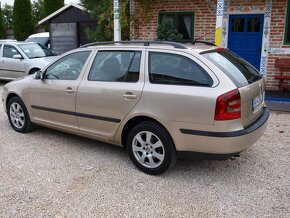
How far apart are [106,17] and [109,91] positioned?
6.94 metres

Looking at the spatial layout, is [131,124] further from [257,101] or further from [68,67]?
[257,101]

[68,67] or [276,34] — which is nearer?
[68,67]

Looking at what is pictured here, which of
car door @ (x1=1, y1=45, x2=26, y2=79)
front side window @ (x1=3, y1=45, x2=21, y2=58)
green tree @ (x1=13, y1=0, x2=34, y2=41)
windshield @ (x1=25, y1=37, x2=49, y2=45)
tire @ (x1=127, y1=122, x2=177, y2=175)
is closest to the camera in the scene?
tire @ (x1=127, y1=122, x2=177, y2=175)

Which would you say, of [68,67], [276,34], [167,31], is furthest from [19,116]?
[276,34]

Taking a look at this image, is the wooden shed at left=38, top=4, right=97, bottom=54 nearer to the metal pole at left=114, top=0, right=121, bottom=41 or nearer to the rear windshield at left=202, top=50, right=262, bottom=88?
the metal pole at left=114, top=0, right=121, bottom=41

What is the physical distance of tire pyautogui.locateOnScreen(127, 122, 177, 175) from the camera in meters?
3.92

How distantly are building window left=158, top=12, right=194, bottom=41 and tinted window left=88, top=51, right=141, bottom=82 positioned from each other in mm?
6162

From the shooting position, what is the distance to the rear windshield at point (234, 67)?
3.82 meters

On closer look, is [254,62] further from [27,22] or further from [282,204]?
[27,22]

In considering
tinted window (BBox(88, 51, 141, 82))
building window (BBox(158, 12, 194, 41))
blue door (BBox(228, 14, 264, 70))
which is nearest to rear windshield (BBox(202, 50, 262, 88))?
tinted window (BBox(88, 51, 141, 82))

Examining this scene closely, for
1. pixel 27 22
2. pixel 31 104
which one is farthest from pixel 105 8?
pixel 27 22

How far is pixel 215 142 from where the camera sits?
362 centimetres

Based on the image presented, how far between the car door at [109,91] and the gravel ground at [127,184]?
21.0 inches

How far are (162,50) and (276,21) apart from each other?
6.41 meters
